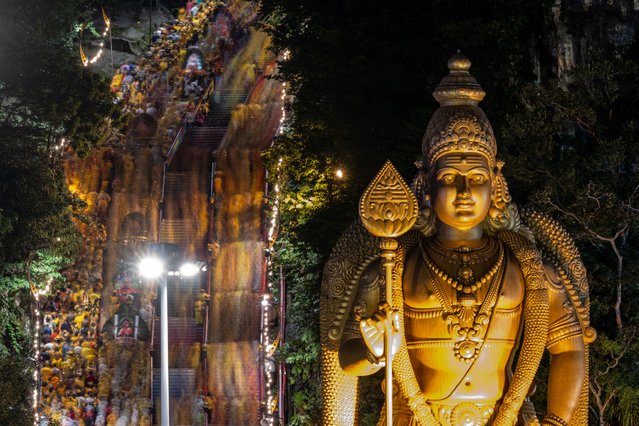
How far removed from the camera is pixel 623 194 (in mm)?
18297

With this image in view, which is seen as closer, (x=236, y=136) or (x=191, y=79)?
(x=236, y=136)

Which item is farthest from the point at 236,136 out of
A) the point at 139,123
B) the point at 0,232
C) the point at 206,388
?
the point at 0,232

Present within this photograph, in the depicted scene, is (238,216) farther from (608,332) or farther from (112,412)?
(608,332)

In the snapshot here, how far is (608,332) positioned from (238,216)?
56.1 ft

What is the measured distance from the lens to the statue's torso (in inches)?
435

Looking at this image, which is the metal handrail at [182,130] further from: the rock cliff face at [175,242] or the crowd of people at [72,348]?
the crowd of people at [72,348]

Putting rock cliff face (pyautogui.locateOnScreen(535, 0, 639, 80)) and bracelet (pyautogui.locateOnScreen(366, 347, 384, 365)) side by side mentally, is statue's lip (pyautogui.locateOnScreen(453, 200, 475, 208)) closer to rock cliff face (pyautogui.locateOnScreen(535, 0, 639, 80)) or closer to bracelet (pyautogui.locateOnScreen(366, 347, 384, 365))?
bracelet (pyautogui.locateOnScreen(366, 347, 384, 365))

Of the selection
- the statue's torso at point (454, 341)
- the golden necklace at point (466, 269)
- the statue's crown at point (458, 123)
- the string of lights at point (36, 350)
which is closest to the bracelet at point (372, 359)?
the statue's torso at point (454, 341)

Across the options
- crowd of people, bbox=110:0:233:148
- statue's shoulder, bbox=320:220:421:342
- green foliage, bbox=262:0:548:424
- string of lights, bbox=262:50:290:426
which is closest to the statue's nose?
statue's shoulder, bbox=320:220:421:342

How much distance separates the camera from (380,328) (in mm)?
10500

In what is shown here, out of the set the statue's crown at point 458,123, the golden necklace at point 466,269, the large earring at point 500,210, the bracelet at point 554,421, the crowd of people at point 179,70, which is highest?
the crowd of people at point 179,70

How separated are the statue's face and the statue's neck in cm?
12

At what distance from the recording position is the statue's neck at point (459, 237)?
11281 mm

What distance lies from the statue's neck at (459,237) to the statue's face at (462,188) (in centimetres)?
12
